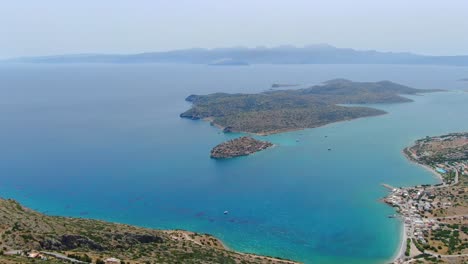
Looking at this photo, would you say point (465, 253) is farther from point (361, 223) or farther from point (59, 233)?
point (59, 233)

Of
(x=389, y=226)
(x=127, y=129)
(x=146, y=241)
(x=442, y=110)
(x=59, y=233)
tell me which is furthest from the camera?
(x=442, y=110)

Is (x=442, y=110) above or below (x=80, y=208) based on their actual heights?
above

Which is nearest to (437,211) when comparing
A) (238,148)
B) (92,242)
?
(92,242)

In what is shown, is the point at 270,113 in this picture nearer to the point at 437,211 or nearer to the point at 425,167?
the point at 425,167

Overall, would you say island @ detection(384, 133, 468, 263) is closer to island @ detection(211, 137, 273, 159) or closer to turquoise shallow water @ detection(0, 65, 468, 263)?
turquoise shallow water @ detection(0, 65, 468, 263)

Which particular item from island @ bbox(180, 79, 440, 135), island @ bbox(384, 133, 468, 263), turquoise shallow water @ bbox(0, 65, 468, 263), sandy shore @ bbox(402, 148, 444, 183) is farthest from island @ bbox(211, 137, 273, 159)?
island @ bbox(384, 133, 468, 263)

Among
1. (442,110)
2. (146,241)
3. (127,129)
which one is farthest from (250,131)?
(442,110)
